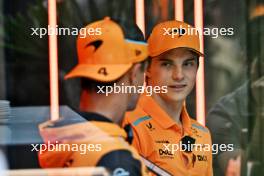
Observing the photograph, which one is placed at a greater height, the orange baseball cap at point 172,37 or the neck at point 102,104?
the orange baseball cap at point 172,37

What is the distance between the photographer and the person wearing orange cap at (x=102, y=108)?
247cm

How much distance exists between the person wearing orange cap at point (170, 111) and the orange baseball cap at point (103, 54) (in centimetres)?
13

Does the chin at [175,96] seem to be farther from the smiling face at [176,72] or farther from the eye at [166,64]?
the eye at [166,64]

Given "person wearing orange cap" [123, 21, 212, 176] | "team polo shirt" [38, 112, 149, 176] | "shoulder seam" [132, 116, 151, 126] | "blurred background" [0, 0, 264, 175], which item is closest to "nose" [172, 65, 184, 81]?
"person wearing orange cap" [123, 21, 212, 176]

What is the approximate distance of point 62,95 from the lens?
250 cm

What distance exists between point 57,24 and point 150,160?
698 mm

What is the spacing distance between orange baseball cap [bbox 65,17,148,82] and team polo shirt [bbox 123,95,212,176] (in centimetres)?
18

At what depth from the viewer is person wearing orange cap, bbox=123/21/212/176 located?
2566 mm

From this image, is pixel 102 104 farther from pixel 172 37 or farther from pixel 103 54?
pixel 172 37

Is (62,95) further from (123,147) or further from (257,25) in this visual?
(257,25)
